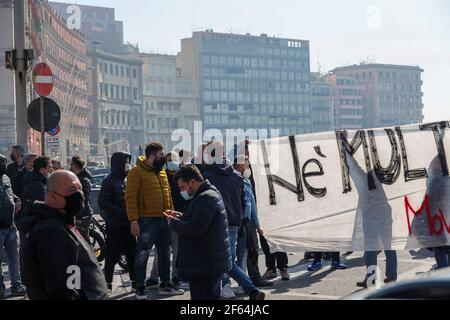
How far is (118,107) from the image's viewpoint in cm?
16562

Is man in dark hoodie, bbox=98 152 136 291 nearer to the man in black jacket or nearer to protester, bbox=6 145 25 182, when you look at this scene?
protester, bbox=6 145 25 182

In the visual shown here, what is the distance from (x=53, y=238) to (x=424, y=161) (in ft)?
22.3

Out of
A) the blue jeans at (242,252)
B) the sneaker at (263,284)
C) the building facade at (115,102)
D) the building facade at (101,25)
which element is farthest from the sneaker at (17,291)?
the building facade at (101,25)

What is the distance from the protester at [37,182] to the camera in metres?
10.4

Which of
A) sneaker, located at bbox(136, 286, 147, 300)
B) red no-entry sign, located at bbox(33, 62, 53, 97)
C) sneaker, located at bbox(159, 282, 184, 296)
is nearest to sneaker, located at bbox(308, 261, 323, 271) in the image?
sneaker, located at bbox(159, 282, 184, 296)

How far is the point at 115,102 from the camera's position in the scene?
164375 mm

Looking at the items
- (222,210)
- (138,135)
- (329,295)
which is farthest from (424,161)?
(138,135)

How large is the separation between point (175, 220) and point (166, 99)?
17851 cm

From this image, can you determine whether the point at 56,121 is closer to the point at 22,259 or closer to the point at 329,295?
the point at 329,295

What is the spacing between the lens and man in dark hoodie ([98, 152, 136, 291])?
1048 cm

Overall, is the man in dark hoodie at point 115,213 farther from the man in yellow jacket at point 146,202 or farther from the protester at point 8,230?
the protester at point 8,230

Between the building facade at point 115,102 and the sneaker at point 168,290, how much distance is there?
437 ft
